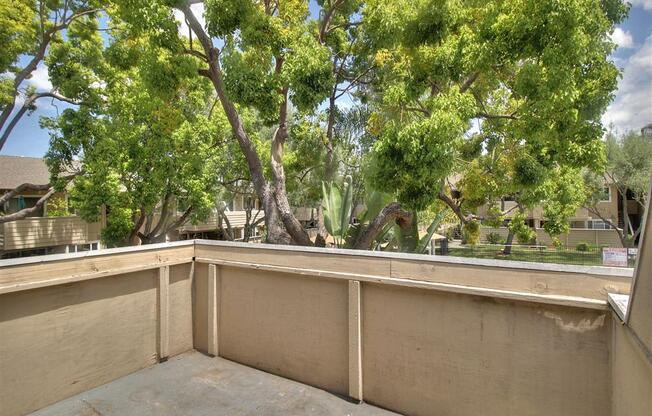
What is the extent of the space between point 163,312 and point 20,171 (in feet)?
54.6

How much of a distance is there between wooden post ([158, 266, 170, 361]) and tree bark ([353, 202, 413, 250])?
4091mm

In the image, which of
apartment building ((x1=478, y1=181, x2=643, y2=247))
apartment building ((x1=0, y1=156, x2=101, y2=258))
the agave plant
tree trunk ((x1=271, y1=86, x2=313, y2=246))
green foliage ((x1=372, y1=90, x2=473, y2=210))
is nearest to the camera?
green foliage ((x1=372, y1=90, x2=473, y2=210))

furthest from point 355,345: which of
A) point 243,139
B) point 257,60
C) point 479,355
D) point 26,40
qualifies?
point 26,40

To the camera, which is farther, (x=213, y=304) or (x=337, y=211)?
(x=337, y=211)

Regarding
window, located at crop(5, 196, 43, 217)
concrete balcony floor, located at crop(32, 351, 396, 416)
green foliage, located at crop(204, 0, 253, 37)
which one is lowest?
concrete balcony floor, located at crop(32, 351, 396, 416)

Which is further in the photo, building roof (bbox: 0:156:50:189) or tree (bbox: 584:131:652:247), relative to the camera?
tree (bbox: 584:131:652:247)

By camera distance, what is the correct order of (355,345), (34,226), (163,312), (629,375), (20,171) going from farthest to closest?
(20,171)
(34,226)
(163,312)
(355,345)
(629,375)

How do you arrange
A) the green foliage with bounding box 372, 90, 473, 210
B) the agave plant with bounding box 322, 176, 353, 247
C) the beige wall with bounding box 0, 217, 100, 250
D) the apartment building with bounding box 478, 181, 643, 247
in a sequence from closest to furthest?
the green foliage with bounding box 372, 90, 473, 210
the agave plant with bounding box 322, 176, 353, 247
the beige wall with bounding box 0, 217, 100, 250
the apartment building with bounding box 478, 181, 643, 247

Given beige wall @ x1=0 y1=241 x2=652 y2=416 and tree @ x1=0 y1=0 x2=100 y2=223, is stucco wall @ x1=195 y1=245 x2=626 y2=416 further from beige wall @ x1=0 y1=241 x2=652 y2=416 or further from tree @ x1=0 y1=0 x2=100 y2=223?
tree @ x1=0 y1=0 x2=100 y2=223

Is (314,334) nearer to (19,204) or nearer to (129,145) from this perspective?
(129,145)

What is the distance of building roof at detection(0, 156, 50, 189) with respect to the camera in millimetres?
15727

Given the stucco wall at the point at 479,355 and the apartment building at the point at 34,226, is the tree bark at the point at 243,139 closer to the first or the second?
the stucco wall at the point at 479,355

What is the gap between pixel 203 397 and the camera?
408 centimetres

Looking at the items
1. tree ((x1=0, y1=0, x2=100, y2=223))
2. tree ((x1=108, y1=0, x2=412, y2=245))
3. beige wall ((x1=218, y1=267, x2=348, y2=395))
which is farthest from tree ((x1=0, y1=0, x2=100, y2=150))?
beige wall ((x1=218, y1=267, x2=348, y2=395))
